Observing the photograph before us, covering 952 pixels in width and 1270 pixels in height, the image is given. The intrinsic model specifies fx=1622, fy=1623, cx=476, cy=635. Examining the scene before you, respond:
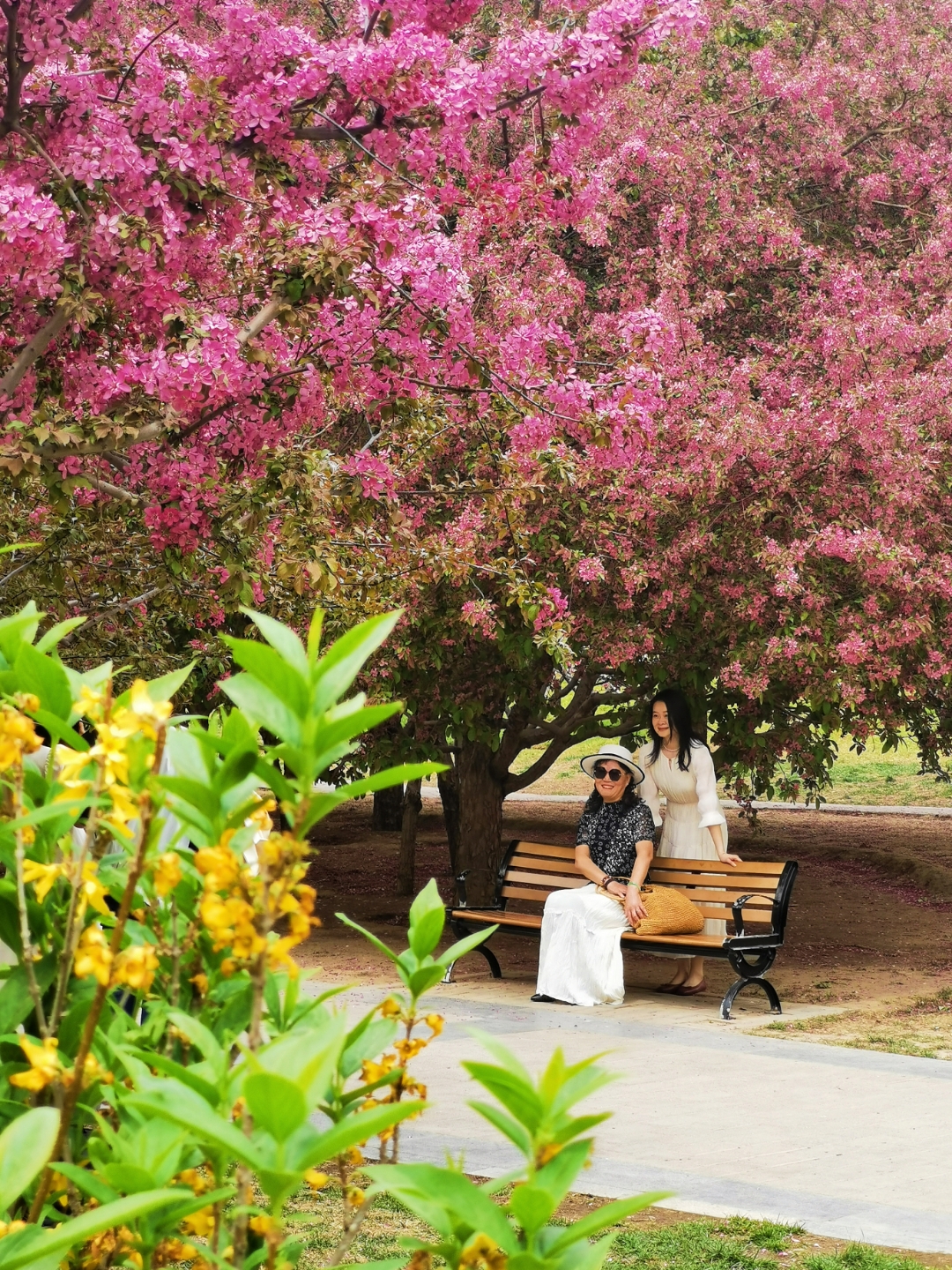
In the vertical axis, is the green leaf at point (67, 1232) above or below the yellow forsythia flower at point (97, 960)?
below

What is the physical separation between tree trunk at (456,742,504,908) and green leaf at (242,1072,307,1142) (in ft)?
42.2

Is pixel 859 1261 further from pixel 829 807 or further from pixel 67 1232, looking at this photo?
pixel 829 807

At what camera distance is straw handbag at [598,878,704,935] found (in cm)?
970

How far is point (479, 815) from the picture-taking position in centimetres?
1417

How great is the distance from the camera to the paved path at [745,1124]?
5.16 metres

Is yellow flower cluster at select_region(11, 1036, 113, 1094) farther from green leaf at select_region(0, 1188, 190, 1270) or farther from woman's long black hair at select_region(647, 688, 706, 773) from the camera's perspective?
woman's long black hair at select_region(647, 688, 706, 773)

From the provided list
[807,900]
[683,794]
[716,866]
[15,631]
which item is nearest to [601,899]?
[716,866]

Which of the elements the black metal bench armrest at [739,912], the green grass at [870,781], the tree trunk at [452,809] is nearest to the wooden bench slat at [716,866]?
the black metal bench armrest at [739,912]

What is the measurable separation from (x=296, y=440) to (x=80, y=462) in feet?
9.39

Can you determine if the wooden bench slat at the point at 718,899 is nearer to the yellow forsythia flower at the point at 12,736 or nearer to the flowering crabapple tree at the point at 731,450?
the flowering crabapple tree at the point at 731,450

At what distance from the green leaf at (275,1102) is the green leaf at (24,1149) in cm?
24

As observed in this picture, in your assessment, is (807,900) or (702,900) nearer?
(702,900)

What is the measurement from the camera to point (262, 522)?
618 cm

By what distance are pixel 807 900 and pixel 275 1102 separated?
1568 cm
